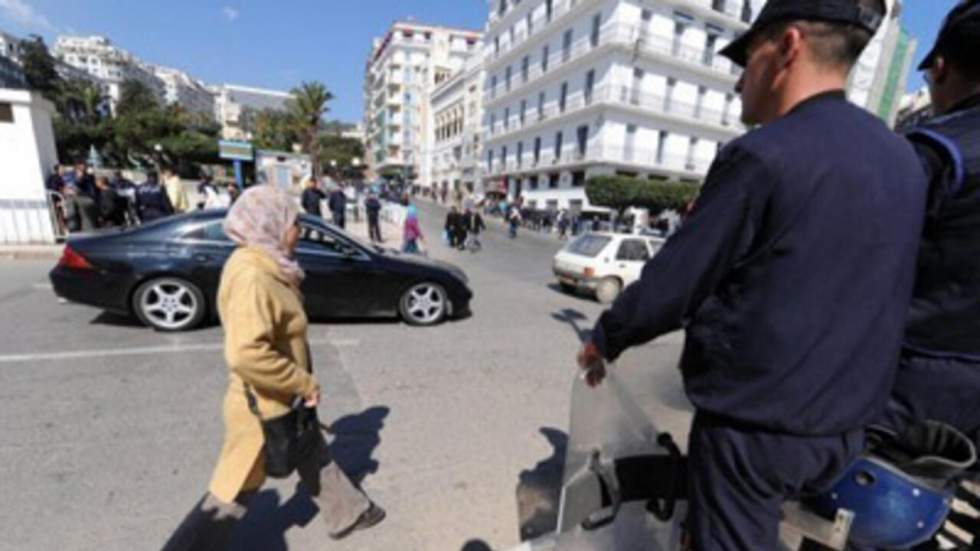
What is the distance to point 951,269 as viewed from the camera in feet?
4.64

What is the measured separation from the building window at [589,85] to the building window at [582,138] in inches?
74.5

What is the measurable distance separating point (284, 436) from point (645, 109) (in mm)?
37082

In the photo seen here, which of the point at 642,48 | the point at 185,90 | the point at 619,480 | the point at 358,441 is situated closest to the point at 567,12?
the point at 642,48

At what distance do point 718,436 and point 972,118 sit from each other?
Result: 1.24m

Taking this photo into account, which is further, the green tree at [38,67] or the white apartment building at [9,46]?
the white apartment building at [9,46]

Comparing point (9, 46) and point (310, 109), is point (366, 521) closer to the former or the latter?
point (310, 109)

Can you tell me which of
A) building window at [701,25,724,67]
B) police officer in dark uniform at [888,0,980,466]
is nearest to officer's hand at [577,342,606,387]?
Result: police officer in dark uniform at [888,0,980,466]

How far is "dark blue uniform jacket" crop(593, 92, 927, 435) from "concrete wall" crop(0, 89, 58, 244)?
14.5 m

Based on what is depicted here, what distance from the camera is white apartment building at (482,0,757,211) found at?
111 feet

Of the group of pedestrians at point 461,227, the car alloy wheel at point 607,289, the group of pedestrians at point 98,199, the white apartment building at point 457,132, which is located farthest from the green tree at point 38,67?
the car alloy wheel at point 607,289

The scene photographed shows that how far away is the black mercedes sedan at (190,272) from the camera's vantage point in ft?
18.0

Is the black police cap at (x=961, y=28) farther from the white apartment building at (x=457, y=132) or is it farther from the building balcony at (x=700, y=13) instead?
the white apartment building at (x=457, y=132)

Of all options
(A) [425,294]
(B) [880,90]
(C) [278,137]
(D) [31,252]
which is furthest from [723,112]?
(C) [278,137]

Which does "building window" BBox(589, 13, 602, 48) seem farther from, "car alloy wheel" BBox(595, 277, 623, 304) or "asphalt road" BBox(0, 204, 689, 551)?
"asphalt road" BBox(0, 204, 689, 551)
